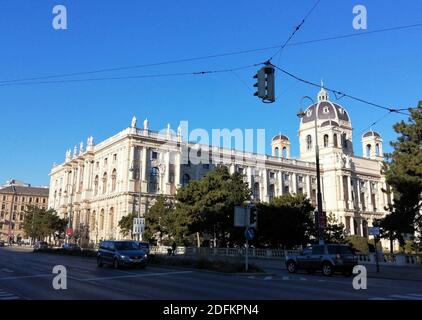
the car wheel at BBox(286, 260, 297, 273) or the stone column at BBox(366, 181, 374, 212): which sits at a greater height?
the stone column at BBox(366, 181, 374, 212)

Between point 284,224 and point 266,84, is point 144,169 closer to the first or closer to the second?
point 284,224

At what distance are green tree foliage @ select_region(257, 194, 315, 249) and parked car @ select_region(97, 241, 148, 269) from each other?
22.0m

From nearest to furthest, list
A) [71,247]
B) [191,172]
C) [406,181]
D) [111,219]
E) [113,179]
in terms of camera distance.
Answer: [406,181] → [71,247] → [111,219] → [113,179] → [191,172]

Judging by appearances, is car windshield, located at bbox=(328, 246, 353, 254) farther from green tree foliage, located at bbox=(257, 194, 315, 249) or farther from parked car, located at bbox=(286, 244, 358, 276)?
green tree foliage, located at bbox=(257, 194, 315, 249)

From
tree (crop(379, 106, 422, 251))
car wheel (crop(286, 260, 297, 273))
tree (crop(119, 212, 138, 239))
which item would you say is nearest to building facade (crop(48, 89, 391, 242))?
tree (crop(119, 212, 138, 239))

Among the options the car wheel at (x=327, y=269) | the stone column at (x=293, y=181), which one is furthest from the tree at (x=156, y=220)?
the stone column at (x=293, y=181)

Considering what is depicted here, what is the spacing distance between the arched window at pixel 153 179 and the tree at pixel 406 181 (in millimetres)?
53622

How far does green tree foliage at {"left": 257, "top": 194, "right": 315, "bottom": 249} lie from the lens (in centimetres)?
4522

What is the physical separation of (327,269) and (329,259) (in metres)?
0.54

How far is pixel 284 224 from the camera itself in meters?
45.0

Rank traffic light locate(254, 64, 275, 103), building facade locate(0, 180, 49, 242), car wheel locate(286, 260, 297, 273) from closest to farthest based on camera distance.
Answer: traffic light locate(254, 64, 275, 103), car wheel locate(286, 260, 297, 273), building facade locate(0, 180, 49, 242)

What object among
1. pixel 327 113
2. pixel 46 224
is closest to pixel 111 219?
pixel 46 224

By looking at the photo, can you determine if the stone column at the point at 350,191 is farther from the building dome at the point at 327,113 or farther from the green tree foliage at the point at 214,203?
the green tree foliage at the point at 214,203

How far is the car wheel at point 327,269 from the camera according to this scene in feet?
75.5
